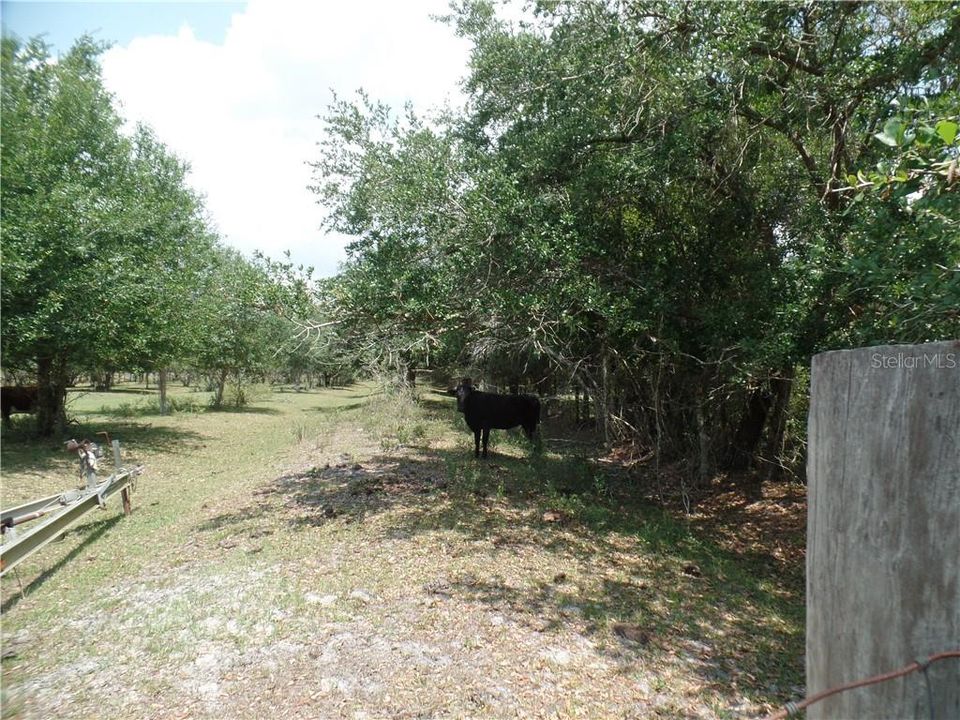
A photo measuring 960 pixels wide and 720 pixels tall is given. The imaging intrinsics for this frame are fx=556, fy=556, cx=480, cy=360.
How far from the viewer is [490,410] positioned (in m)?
12.0

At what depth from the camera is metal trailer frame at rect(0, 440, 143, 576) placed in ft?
15.7

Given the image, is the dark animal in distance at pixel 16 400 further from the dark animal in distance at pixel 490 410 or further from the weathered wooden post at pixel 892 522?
the weathered wooden post at pixel 892 522

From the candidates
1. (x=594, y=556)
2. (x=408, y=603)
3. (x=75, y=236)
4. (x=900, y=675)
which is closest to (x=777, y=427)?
(x=594, y=556)

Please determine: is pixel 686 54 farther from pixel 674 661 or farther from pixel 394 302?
pixel 674 661

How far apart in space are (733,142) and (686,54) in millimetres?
1888

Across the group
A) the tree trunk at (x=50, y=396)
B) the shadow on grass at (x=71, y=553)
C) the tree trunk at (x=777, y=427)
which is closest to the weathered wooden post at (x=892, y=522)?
the shadow on grass at (x=71, y=553)

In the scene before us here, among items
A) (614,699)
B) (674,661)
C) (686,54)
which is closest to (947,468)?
(614,699)

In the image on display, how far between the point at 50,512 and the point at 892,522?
7.98m

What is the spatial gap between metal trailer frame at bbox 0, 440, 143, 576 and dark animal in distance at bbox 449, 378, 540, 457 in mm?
5998

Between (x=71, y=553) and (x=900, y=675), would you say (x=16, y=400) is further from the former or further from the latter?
(x=900, y=675)

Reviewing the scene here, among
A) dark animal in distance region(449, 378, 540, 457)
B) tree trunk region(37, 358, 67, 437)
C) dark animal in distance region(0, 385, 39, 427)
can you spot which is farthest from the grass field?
dark animal in distance region(0, 385, 39, 427)

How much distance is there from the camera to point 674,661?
409 centimetres

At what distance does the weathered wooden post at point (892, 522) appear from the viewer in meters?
1.33

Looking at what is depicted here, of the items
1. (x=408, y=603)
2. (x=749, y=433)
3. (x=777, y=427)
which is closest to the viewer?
(x=408, y=603)
